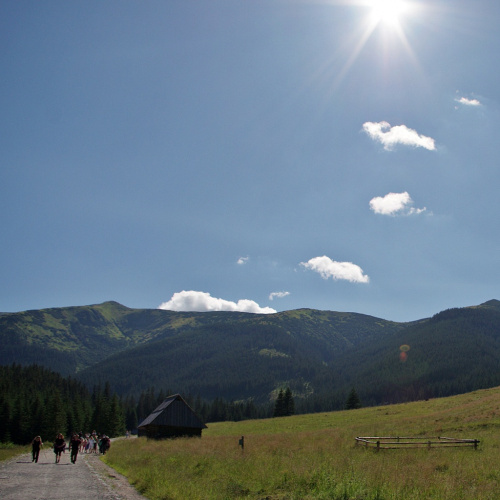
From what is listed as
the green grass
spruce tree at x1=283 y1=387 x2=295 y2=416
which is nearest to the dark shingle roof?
the green grass

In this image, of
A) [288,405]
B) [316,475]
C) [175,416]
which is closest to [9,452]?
[175,416]

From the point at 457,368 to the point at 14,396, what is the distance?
20013cm

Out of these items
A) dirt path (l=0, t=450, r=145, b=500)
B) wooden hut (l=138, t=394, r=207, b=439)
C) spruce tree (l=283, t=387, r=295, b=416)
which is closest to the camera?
dirt path (l=0, t=450, r=145, b=500)

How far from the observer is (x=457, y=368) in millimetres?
195375

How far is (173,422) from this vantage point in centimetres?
4503

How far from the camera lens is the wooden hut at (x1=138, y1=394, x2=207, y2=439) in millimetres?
Answer: 44531

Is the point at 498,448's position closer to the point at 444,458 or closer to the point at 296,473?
the point at 444,458

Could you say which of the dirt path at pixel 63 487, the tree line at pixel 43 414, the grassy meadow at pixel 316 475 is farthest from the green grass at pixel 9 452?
the tree line at pixel 43 414

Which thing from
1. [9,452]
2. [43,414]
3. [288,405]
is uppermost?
[9,452]

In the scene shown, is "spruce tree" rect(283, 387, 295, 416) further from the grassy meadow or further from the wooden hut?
the grassy meadow

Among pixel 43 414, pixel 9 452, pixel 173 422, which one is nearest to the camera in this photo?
pixel 9 452

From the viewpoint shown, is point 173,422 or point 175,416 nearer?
point 173,422

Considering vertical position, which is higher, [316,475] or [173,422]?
[316,475]

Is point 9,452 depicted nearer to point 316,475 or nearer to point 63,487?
point 63,487
